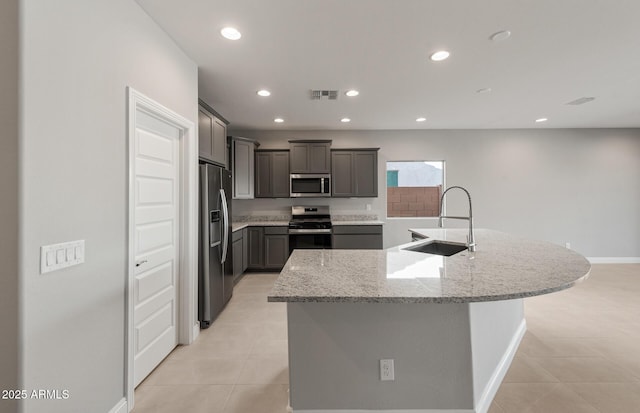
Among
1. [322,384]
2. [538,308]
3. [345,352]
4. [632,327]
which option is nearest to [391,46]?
[345,352]

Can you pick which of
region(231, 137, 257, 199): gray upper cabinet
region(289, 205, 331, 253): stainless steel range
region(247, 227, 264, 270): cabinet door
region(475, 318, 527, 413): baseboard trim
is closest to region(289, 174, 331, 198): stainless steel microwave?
region(289, 205, 331, 253): stainless steel range

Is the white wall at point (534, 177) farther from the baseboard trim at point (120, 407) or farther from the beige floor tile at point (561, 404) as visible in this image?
the baseboard trim at point (120, 407)

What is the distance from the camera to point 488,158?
5188mm

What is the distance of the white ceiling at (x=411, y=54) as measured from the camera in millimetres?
1851

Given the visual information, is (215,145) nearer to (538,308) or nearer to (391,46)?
(391,46)

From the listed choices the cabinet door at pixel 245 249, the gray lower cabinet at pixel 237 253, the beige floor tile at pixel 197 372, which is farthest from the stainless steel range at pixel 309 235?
the beige floor tile at pixel 197 372

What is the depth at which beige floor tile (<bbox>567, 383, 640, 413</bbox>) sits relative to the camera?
5.43 feet

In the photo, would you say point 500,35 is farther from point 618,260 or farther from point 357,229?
point 618,260

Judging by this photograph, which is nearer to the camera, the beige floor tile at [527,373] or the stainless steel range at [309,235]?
the beige floor tile at [527,373]

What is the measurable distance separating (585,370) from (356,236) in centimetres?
308

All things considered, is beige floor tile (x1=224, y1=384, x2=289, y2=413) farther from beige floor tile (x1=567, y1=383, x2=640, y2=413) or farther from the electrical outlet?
beige floor tile (x1=567, y1=383, x2=640, y2=413)

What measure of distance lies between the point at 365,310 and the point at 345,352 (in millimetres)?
269

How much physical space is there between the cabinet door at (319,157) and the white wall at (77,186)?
326cm

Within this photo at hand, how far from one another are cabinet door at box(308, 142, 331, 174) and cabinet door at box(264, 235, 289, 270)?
1390 millimetres
